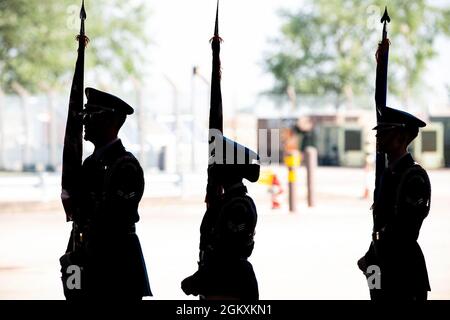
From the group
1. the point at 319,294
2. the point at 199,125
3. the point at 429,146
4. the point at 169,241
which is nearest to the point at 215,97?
the point at 319,294

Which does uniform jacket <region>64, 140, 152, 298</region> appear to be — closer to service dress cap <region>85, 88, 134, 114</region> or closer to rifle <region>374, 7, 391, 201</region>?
service dress cap <region>85, 88, 134, 114</region>

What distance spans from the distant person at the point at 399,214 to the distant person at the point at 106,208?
52.9 inches

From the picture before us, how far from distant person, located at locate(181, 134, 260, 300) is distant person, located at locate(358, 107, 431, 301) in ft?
2.47

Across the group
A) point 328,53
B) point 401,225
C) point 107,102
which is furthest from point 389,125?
point 328,53

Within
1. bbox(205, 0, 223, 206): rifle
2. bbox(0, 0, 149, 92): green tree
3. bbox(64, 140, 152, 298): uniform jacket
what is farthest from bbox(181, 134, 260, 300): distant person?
bbox(0, 0, 149, 92): green tree

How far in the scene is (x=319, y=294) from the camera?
25.7 feet

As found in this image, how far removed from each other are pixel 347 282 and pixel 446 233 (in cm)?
442

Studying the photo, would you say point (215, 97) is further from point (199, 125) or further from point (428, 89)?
point (428, 89)

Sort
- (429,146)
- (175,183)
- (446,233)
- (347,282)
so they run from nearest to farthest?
(347,282)
(446,233)
(175,183)
(429,146)

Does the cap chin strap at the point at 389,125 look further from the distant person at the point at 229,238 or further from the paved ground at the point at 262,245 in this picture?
the paved ground at the point at 262,245

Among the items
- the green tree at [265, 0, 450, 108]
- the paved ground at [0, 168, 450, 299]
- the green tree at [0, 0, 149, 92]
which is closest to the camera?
the paved ground at [0, 168, 450, 299]

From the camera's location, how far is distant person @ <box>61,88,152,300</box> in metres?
4.75

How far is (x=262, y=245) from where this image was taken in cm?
1119

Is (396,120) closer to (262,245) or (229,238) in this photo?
(229,238)
